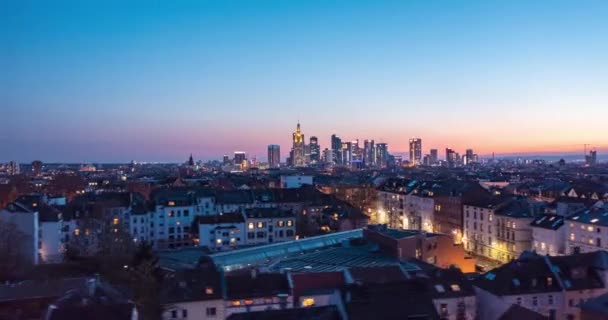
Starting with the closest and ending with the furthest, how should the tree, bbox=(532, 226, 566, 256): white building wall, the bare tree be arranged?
the tree < the bare tree < bbox=(532, 226, 566, 256): white building wall

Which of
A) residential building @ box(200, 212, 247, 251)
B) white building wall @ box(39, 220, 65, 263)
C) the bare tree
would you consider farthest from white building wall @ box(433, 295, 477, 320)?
white building wall @ box(39, 220, 65, 263)

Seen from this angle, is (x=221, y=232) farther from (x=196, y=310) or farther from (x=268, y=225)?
(x=196, y=310)

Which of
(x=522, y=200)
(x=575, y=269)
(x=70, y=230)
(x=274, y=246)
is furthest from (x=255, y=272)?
(x=522, y=200)

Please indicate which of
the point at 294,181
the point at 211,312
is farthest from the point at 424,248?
the point at 294,181

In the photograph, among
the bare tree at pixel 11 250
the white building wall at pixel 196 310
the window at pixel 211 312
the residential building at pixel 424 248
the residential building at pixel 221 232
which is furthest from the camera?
the residential building at pixel 221 232

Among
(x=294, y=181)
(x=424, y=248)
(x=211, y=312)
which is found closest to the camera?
(x=211, y=312)

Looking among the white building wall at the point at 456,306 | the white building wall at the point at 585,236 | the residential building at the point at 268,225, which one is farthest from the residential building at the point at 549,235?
the residential building at the point at 268,225

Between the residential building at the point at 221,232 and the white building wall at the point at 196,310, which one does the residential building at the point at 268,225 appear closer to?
the residential building at the point at 221,232

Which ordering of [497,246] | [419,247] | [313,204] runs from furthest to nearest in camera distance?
[313,204] < [497,246] < [419,247]

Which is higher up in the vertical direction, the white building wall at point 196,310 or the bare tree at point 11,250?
the bare tree at point 11,250

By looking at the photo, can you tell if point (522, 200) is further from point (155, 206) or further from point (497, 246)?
point (155, 206)

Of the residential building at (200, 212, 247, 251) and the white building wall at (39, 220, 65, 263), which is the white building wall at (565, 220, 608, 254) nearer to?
the residential building at (200, 212, 247, 251)
